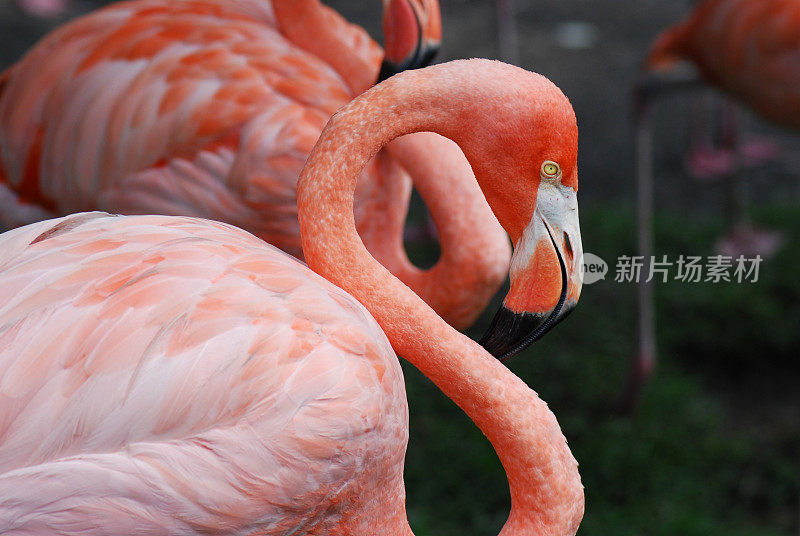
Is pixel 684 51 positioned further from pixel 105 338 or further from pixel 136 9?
pixel 105 338

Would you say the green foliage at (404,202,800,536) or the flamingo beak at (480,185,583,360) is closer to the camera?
the flamingo beak at (480,185,583,360)

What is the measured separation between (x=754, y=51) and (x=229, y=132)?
6.43 ft

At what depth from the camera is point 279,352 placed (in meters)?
1.51

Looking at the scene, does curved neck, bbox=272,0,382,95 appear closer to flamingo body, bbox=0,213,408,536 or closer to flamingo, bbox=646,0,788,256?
flamingo body, bbox=0,213,408,536

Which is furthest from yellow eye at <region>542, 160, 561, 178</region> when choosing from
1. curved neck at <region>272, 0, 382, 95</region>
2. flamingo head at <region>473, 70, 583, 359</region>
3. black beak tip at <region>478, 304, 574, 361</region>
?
curved neck at <region>272, 0, 382, 95</region>

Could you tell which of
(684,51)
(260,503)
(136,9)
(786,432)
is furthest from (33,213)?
(786,432)

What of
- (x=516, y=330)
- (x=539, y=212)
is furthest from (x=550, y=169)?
(x=516, y=330)

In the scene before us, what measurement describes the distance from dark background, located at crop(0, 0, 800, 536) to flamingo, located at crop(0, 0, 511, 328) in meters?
1.04

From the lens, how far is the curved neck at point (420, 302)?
5.50 ft

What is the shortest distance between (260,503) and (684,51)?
276cm

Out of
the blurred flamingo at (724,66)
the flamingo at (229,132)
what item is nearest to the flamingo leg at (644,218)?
the blurred flamingo at (724,66)

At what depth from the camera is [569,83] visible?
557cm

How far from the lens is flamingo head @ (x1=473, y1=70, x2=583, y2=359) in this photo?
5.43ft

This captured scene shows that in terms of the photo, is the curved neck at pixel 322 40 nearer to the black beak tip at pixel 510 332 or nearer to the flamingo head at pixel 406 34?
the flamingo head at pixel 406 34
